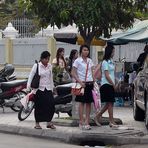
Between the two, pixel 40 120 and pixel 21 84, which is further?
pixel 21 84

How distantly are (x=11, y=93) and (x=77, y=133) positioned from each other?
218 inches

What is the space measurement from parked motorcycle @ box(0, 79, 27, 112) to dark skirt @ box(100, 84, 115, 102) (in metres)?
4.94

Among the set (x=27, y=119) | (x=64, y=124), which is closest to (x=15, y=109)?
(x=27, y=119)

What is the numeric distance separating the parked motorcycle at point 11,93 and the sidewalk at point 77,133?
10.5 feet

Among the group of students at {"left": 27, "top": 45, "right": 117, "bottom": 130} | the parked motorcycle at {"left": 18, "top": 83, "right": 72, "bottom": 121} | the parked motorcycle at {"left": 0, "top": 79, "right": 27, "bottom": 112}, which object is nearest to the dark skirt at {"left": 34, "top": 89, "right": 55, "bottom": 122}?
the group of students at {"left": 27, "top": 45, "right": 117, "bottom": 130}

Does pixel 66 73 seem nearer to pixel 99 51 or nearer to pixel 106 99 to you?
pixel 106 99

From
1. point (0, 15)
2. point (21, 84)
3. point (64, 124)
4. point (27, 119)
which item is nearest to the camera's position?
point (64, 124)

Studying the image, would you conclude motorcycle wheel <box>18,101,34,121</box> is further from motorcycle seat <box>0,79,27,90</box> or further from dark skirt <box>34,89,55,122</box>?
motorcycle seat <box>0,79,27,90</box>

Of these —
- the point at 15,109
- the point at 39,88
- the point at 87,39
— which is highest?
the point at 87,39

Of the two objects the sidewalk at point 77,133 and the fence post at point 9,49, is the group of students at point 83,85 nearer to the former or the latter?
the sidewalk at point 77,133

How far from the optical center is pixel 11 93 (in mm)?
17516

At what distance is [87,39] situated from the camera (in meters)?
14.2

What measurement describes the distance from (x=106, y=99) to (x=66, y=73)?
9.76 feet

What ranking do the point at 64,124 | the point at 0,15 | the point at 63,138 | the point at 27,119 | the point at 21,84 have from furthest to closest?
1. the point at 0,15
2. the point at 21,84
3. the point at 27,119
4. the point at 64,124
5. the point at 63,138
